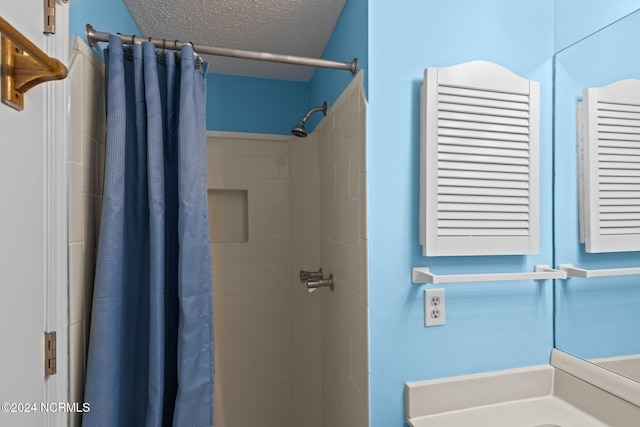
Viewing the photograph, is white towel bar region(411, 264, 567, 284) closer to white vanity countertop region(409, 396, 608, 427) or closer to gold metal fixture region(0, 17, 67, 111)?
white vanity countertop region(409, 396, 608, 427)

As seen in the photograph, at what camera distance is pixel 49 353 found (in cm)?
82

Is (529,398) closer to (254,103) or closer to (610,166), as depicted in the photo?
(610,166)

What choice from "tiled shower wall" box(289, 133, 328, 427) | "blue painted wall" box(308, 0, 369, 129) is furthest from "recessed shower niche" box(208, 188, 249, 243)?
"blue painted wall" box(308, 0, 369, 129)

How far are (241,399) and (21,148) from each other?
1.86 m

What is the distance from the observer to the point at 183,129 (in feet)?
3.43

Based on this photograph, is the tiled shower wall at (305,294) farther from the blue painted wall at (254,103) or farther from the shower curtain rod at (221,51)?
the shower curtain rod at (221,51)

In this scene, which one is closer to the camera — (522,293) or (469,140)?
(469,140)

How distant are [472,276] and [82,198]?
1248 millimetres

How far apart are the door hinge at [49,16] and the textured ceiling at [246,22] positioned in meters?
0.58

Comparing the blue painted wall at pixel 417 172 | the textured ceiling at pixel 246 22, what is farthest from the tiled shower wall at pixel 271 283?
the blue painted wall at pixel 417 172

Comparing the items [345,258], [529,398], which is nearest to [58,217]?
[345,258]

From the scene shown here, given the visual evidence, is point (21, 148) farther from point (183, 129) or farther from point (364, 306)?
point (364, 306)

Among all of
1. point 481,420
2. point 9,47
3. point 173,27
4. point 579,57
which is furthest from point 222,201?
point 579,57

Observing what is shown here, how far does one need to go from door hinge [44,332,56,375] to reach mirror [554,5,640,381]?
1634 millimetres
